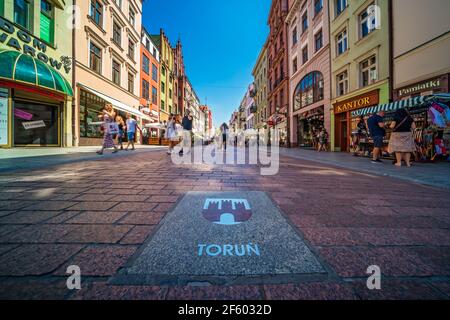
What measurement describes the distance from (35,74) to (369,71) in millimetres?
17409

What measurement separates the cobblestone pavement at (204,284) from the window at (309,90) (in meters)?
15.5

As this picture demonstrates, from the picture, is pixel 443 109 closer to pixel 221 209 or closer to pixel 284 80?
pixel 221 209

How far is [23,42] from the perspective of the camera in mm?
9984

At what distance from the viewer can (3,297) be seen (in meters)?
0.98

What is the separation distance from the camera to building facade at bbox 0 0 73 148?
30.5 feet

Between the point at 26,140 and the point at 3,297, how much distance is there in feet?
45.4

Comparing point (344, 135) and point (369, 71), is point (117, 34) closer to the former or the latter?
point (369, 71)

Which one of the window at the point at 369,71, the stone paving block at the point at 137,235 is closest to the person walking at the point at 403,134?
the window at the point at 369,71

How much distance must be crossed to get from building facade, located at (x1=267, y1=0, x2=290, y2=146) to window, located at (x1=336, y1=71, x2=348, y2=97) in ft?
25.8

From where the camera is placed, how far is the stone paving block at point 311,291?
1.01m

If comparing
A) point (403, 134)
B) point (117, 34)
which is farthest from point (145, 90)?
point (403, 134)

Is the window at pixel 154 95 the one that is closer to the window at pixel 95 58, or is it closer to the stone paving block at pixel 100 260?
the window at pixel 95 58

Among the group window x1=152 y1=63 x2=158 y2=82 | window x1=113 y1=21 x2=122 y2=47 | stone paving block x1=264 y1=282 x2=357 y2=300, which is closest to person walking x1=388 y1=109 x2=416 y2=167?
stone paving block x1=264 y1=282 x2=357 y2=300

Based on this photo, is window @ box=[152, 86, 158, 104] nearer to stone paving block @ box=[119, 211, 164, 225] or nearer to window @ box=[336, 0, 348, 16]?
window @ box=[336, 0, 348, 16]
